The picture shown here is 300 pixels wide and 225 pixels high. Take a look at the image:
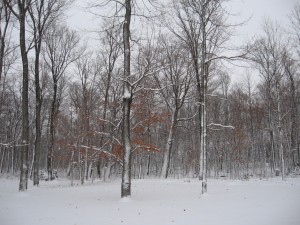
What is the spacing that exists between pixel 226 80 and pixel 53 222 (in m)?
43.3

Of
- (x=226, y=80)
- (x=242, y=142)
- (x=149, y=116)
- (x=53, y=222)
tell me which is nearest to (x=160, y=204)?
(x=53, y=222)

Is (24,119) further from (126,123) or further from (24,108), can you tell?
(126,123)

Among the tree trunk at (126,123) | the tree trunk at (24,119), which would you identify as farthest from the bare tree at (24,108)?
the tree trunk at (126,123)

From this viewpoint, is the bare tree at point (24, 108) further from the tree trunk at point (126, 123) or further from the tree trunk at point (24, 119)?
the tree trunk at point (126, 123)

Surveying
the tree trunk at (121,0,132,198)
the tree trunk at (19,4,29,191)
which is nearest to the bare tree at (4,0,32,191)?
the tree trunk at (19,4,29,191)

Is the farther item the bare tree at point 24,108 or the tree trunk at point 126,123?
the bare tree at point 24,108

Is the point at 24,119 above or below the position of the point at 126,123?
above

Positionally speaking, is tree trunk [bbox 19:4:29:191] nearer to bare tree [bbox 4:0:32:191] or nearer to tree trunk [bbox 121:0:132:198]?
bare tree [bbox 4:0:32:191]

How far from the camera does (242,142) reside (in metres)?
35.2

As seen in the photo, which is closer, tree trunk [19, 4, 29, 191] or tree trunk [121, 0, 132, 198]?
tree trunk [121, 0, 132, 198]

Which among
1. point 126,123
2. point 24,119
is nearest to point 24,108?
point 24,119

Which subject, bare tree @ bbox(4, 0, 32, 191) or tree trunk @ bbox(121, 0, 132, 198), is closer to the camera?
tree trunk @ bbox(121, 0, 132, 198)

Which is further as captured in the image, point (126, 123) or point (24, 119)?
point (24, 119)

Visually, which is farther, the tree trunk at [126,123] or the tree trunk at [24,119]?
the tree trunk at [24,119]
